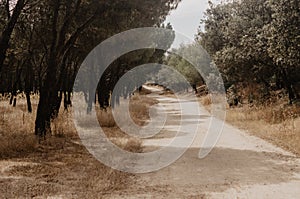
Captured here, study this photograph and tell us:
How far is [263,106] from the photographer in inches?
894

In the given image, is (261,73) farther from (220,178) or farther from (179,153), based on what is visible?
(220,178)

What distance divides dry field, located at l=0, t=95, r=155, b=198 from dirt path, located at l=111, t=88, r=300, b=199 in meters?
0.58

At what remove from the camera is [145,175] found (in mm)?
8609

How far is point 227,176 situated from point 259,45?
13378mm

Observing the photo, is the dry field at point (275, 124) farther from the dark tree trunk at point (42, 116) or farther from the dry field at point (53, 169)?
the dark tree trunk at point (42, 116)

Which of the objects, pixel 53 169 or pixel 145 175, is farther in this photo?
pixel 53 169

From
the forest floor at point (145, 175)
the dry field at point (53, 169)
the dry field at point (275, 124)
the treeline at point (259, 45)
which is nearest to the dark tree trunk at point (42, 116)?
the dry field at point (53, 169)

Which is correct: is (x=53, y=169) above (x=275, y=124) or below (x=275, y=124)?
below

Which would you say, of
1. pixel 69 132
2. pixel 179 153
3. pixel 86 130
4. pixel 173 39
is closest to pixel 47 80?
pixel 69 132

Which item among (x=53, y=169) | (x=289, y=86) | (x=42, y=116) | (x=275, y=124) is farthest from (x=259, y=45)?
(x=53, y=169)

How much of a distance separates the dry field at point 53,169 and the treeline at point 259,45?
8.75m

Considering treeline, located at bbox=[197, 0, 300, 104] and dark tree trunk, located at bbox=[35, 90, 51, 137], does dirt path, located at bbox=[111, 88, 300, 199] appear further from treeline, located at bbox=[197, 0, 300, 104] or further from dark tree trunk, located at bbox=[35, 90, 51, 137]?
treeline, located at bbox=[197, 0, 300, 104]

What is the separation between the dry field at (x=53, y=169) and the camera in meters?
6.91

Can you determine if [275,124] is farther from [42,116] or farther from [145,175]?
[145,175]
